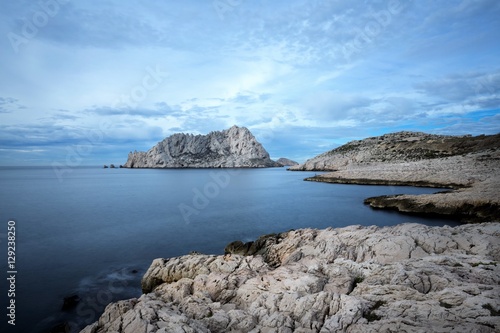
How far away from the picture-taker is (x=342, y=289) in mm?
13836

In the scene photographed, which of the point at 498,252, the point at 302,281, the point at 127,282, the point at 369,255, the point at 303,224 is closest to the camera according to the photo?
the point at 302,281

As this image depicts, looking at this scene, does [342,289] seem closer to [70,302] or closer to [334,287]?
[334,287]

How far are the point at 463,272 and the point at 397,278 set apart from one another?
302 centimetres

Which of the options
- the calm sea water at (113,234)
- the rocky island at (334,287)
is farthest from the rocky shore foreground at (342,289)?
the calm sea water at (113,234)

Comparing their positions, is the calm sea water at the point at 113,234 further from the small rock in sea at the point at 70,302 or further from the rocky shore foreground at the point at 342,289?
the rocky shore foreground at the point at 342,289

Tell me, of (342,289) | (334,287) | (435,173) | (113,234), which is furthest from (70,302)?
(435,173)

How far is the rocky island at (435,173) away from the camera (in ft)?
118

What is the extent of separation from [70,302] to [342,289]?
52.1 feet

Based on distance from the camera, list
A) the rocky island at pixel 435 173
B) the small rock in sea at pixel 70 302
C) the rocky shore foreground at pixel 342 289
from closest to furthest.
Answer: the rocky shore foreground at pixel 342 289
the small rock in sea at pixel 70 302
the rocky island at pixel 435 173

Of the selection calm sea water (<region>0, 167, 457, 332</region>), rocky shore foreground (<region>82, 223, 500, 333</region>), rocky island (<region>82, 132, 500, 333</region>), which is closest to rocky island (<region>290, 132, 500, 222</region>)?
calm sea water (<region>0, 167, 457, 332</region>)

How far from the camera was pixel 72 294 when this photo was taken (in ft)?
62.7

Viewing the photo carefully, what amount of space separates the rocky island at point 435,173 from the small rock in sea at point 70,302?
1473 inches

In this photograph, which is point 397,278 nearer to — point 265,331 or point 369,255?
point 369,255

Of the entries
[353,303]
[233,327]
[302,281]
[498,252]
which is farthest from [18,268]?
[498,252]
